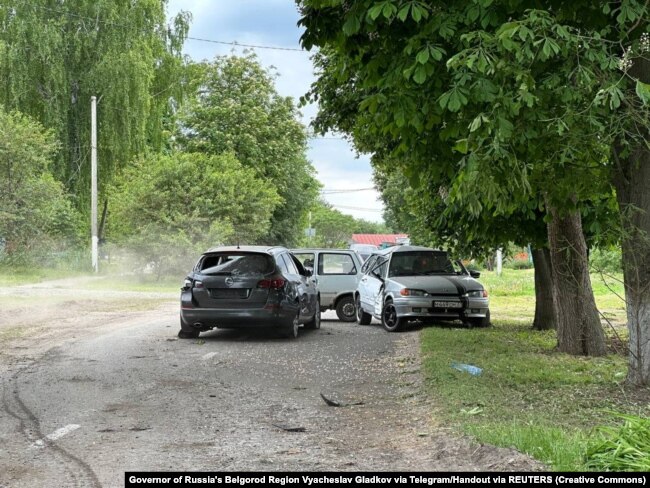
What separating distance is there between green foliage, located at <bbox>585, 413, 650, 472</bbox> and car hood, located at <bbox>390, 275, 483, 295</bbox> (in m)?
9.95

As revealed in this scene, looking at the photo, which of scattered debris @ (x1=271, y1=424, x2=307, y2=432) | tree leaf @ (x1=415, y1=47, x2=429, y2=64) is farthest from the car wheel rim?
tree leaf @ (x1=415, y1=47, x2=429, y2=64)

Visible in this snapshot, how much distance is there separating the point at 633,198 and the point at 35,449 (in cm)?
613

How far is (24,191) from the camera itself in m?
32.1

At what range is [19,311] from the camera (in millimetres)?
19000

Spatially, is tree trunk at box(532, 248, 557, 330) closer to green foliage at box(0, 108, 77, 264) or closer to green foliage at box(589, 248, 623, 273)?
green foliage at box(589, 248, 623, 273)

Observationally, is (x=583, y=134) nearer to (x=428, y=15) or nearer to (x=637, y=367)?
(x=428, y=15)

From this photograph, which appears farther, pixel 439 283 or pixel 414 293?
pixel 439 283

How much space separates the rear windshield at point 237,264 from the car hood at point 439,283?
3278 mm

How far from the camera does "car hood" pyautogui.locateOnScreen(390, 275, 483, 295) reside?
15.2m

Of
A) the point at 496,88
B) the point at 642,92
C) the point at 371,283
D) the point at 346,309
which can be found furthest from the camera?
the point at 346,309

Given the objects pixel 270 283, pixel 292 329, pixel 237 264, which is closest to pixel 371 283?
pixel 292 329

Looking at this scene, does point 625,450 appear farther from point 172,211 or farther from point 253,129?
point 253,129

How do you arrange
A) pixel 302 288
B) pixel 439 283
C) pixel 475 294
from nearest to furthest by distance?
pixel 302 288 < pixel 439 283 < pixel 475 294

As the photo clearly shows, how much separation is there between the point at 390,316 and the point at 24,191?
21750 mm
